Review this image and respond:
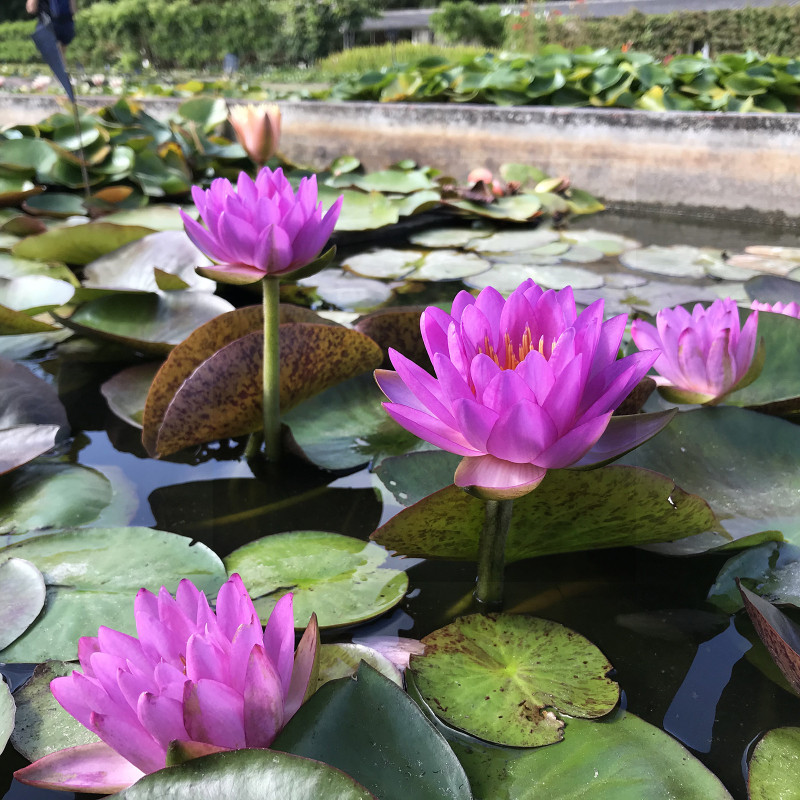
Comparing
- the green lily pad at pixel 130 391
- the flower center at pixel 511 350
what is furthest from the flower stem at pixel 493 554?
the green lily pad at pixel 130 391

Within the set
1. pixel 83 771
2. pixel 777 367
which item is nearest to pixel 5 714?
pixel 83 771

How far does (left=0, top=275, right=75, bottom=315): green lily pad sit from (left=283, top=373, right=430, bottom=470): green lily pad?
589 millimetres

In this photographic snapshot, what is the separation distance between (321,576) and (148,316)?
2.56 feet

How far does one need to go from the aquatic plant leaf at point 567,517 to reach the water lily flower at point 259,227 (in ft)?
1.29

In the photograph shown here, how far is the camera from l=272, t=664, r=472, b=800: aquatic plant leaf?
50cm

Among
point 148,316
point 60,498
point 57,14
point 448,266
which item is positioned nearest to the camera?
point 60,498

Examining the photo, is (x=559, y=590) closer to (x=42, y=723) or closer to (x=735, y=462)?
(x=735, y=462)

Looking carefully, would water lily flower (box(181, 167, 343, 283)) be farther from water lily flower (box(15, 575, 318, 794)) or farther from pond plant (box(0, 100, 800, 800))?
water lily flower (box(15, 575, 318, 794))

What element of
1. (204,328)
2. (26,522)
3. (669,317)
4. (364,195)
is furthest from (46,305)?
(364,195)

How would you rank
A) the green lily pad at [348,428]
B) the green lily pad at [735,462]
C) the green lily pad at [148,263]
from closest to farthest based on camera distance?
the green lily pad at [735,462] < the green lily pad at [348,428] < the green lily pad at [148,263]

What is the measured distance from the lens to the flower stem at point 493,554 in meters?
0.69

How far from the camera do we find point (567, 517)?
740 millimetres

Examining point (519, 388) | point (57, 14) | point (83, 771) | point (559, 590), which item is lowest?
point (559, 590)

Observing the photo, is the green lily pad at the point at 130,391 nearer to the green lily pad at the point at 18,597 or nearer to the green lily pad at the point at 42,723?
the green lily pad at the point at 18,597
